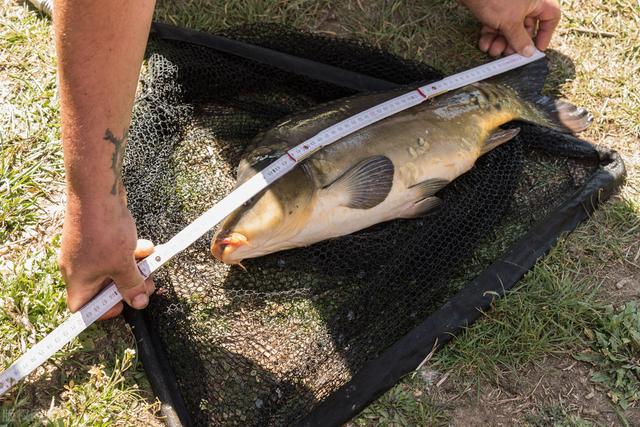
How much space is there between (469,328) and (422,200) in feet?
2.10

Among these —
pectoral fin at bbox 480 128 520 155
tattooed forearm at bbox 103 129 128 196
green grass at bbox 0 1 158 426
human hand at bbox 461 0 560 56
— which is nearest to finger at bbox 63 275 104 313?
green grass at bbox 0 1 158 426

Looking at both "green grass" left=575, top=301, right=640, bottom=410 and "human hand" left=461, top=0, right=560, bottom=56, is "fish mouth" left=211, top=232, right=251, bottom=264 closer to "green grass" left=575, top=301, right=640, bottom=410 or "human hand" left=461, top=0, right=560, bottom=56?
"green grass" left=575, top=301, right=640, bottom=410

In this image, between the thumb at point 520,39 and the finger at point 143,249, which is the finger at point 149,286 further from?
the thumb at point 520,39

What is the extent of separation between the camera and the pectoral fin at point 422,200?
3.27m

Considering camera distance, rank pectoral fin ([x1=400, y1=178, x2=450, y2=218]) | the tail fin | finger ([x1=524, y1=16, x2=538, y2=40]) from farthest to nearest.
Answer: finger ([x1=524, y1=16, x2=538, y2=40]) → the tail fin → pectoral fin ([x1=400, y1=178, x2=450, y2=218])

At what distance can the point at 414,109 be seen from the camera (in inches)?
135

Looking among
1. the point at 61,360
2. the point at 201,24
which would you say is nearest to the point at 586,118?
the point at 201,24

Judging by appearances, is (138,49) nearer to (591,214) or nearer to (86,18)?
(86,18)

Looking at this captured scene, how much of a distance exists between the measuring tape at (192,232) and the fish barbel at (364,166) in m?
0.04

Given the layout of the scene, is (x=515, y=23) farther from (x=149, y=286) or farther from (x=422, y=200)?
(x=149, y=286)

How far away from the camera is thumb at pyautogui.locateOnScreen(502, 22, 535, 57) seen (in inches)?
156

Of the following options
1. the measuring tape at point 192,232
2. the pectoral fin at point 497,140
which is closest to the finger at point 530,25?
the pectoral fin at point 497,140

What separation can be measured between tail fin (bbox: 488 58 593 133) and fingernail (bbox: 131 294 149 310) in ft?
7.05

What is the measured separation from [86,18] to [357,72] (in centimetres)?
186
